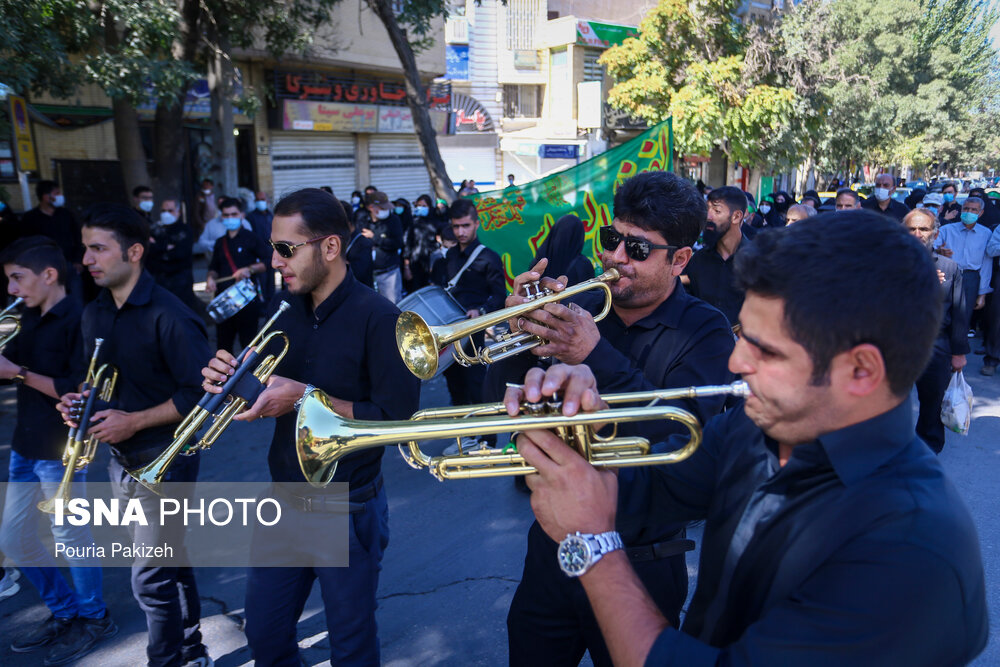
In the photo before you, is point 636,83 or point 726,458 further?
point 636,83

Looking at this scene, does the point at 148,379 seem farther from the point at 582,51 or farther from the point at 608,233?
the point at 582,51

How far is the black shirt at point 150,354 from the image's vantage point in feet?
10.1

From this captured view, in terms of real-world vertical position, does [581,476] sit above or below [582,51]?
below

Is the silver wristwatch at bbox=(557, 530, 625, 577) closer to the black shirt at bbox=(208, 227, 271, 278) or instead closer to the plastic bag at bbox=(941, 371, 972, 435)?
the plastic bag at bbox=(941, 371, 972, 435)

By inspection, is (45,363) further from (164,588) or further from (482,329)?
(482,329)

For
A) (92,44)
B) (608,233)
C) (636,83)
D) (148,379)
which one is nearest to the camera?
(608,233)

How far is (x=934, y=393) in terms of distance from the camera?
536 centimetres

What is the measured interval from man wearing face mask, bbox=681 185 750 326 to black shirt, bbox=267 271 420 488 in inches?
134

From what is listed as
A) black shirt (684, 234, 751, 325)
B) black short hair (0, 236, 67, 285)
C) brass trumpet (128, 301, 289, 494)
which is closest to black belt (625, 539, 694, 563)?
brass trumpet (128, 301, 289, 494)

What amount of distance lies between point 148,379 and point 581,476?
2380 mm

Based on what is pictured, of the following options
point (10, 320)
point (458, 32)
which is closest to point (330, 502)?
point (10, 320)

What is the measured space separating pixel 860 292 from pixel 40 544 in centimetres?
379

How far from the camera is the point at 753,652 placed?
1.16 meters

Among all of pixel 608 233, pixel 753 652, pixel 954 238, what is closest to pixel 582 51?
pixel 954 238
